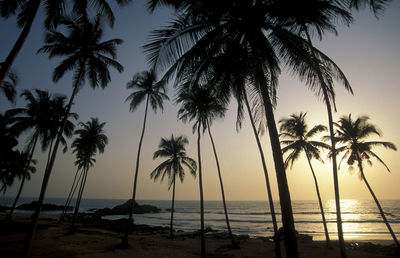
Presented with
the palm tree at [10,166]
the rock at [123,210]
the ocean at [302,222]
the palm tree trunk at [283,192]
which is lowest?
the ocean at [302,222]

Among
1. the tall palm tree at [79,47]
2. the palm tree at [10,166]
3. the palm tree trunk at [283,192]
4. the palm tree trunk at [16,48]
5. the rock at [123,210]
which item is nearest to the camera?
the palm tree trunk at [283,192]

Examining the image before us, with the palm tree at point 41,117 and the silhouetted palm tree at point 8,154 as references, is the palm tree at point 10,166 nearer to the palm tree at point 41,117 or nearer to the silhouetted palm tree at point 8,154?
the silhouetted palm tree at point 8,154

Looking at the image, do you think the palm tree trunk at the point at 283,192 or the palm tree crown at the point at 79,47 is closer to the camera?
the palm tree trunk at the point at 283,192

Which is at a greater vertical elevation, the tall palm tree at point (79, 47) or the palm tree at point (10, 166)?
the tall palm tree at point (79, 47)

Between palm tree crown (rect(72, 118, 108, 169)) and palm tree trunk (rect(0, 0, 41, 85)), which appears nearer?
palm tree trunk (rect(0, 0, 41, 85))

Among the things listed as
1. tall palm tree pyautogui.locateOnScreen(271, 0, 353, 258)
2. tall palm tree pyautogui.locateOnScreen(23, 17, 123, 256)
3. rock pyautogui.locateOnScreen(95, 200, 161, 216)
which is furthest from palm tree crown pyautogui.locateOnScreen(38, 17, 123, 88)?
rock pyautogui.locateOnScreen(95, 200, 161, 216)

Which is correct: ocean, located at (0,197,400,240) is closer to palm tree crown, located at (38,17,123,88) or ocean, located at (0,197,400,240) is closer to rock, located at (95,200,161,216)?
rock, located at (95,200,161,216)

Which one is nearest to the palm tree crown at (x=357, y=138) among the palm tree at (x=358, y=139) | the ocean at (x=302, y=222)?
the palm tree at (x=358, y=139)

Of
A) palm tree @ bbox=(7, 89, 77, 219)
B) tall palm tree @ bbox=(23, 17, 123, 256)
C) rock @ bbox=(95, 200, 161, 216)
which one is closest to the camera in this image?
tall palm tree @ bbox=(23, 17, 123, 256)

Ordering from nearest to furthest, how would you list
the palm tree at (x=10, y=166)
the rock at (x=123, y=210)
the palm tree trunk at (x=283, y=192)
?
the palm tree trunk at (x=283, y=192)
the palm tree at (x=10, y=166)
the rock at (x=123, y=210)

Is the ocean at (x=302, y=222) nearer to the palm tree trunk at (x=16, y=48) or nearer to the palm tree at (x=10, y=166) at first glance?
the palm tree at (x=10, y=166)

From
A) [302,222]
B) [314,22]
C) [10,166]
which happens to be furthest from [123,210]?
[314,22]

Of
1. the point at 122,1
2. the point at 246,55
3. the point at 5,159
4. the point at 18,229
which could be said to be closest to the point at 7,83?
the point at 122,1

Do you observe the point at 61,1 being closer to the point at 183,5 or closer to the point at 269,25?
the point at 183,5
